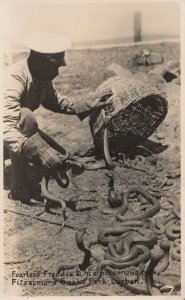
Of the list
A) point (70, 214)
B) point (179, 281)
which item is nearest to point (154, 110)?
point (70, 214)

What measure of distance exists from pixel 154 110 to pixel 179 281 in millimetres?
495

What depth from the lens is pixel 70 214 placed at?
1.65 metres

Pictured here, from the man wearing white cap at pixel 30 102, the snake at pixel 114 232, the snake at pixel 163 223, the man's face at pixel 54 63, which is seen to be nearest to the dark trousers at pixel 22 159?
the man wearing white cap at pixel 30 102

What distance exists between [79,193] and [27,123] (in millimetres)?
249

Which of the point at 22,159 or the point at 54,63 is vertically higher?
the point at 54,63

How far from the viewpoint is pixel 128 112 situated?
1696mm

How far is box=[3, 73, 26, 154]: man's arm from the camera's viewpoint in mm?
1618

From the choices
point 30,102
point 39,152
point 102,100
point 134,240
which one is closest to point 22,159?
point 39,152

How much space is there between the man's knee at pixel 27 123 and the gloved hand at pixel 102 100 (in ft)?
0.60

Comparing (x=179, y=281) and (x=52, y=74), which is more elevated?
(x=52, y=74)

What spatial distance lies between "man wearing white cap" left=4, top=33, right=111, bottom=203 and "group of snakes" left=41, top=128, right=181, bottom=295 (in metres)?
0.07

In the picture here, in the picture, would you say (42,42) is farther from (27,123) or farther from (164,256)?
(164,256)

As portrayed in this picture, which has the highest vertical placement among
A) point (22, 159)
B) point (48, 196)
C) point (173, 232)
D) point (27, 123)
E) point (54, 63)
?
point (54, 63)

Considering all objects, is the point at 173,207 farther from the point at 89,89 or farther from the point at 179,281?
the point at 89,89
